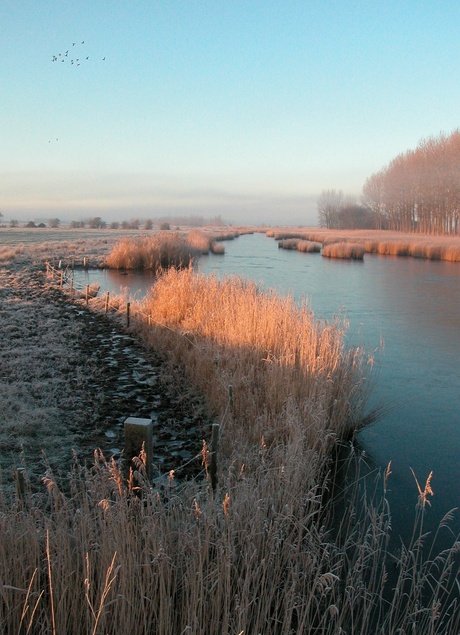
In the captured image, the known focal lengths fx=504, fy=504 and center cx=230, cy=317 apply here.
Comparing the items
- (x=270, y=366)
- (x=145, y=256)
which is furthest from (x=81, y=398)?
(x=145, y=256)

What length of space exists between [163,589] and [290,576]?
2.74 feet

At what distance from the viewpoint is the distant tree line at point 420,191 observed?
51.5 metres

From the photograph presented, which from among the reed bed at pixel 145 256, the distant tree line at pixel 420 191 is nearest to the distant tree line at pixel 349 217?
the distant tree line at pixel 420 191

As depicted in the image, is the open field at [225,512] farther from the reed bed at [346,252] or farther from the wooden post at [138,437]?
the reed bed at [346,252]

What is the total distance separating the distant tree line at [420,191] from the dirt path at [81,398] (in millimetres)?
49762

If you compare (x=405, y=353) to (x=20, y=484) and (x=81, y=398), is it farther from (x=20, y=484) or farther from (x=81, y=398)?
(x=20, y=484)

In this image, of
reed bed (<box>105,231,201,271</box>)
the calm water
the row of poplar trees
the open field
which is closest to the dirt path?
the open field

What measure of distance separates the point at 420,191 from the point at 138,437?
59.8m

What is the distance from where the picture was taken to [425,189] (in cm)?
5519

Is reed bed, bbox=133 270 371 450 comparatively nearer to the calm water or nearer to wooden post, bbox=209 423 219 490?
the calm water

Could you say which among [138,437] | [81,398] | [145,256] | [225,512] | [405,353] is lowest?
[405,353]

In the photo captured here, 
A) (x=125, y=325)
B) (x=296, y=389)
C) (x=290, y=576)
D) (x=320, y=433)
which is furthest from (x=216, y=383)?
(x=125, y=325)

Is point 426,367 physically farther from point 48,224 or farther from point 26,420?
point 48,224

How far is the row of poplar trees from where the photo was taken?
169 feet
